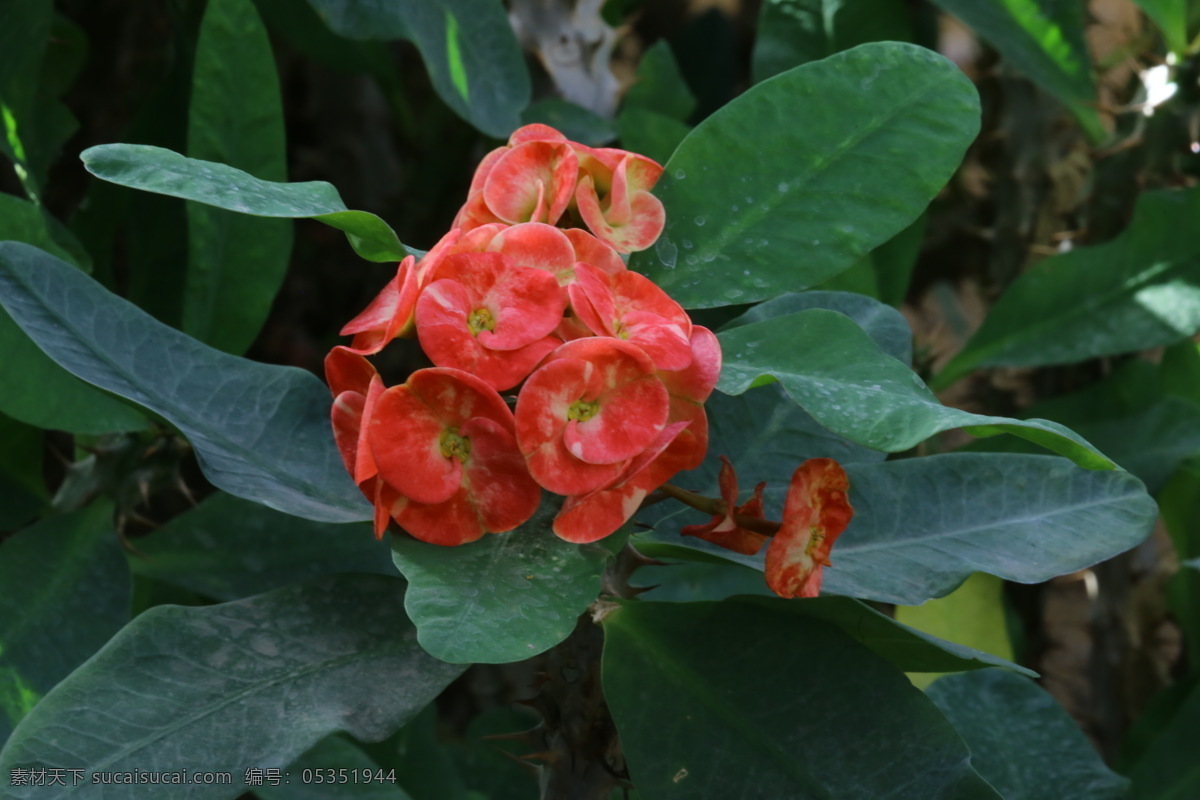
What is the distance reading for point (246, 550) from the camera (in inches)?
32.3

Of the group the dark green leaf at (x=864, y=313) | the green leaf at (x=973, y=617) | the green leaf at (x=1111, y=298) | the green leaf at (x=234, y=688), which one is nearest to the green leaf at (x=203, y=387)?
the green leaf at (x=234, y=688)

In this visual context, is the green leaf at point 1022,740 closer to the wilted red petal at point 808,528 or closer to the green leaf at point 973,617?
the green leaf at point 973,617

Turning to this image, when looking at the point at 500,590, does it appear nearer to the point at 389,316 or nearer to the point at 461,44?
the point at 389,316

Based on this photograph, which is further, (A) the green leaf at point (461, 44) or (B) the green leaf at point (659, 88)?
(B) the green leaf at point (659, 88)

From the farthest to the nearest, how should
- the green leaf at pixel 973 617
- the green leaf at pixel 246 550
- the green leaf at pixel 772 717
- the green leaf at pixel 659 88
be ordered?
the green leaf at pixel 659 88 → the green leaf at pixel 973 617 → the green leaf at pixel 246 550 → the green leaf at pixel 772 717

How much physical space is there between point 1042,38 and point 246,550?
34.5 inches

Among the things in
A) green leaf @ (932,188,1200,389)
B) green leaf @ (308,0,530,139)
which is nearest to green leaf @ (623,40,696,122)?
green leaf @ (308,0,530,139)

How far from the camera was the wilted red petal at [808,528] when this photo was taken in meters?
0.53

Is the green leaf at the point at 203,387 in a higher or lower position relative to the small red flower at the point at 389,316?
lower

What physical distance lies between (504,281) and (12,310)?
25 centimetres

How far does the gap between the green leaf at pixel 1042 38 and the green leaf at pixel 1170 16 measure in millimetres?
64

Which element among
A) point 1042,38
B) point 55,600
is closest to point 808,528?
point 55,600

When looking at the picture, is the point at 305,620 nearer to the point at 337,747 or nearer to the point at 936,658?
the point at 337,747

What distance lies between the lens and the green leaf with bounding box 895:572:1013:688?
3.28 ft
